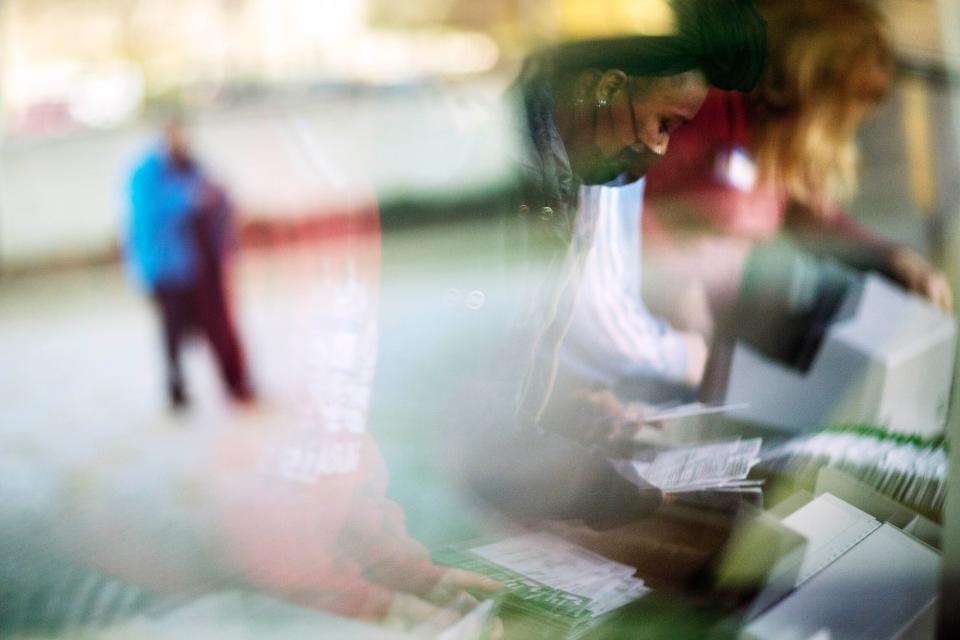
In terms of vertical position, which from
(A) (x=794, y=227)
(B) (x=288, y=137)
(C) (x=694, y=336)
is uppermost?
(B) (x=288, y=137)

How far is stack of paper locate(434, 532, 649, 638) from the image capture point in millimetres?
1221

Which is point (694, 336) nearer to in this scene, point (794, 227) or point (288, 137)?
point (794, 227)

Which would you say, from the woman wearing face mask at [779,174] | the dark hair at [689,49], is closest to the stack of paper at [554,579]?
the woman wearing face mask at [779,174]

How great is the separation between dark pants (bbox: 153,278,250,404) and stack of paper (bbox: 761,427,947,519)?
1436mm

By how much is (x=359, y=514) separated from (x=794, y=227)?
113cm

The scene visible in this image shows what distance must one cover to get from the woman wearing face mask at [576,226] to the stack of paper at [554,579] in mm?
61

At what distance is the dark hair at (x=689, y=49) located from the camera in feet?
3.95

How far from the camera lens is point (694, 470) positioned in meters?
1.27

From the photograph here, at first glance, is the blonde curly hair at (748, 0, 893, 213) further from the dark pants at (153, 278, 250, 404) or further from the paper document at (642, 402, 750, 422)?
the dark pants at (153, 278, 250, 404)

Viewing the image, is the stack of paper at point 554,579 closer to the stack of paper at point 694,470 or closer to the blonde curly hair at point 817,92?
the stack of paper at point 694,470

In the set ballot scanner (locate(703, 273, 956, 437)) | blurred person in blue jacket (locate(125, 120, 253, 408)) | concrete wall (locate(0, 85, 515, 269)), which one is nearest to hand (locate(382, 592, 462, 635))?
ballot scanner (locate(703, 273, 956, 437))

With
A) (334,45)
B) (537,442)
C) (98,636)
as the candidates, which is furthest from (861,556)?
(334,45)

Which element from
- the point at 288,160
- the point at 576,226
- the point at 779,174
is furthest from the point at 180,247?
the point at 779,174

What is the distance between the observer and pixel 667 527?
127 cm
